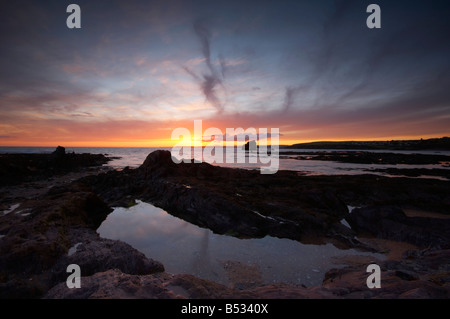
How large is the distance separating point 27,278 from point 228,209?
9663 millimetres

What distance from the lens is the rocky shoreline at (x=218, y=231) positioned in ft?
16.4

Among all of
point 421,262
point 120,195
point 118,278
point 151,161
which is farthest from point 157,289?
point 151,161

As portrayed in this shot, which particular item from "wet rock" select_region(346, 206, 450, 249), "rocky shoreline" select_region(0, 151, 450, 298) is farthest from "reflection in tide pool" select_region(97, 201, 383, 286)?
"wet rock" select_region(346, 206, 450, 249)

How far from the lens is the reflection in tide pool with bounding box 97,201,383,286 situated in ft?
25.5

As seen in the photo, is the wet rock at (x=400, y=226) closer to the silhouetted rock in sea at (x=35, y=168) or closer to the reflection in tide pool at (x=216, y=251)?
the reflection in tide pool at (x=216, y=251)

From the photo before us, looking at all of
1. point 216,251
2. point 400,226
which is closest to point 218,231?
point 216,251

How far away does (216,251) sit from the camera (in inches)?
376

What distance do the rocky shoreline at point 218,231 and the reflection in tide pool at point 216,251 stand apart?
2.38 feet

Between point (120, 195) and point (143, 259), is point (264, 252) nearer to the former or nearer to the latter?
point (143, 259)

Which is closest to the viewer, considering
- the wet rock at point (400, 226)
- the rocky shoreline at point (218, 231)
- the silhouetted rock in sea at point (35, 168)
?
the rocky shoreline at point (218, 231)

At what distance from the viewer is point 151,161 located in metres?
24.3

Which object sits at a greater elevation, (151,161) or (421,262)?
(151,161)

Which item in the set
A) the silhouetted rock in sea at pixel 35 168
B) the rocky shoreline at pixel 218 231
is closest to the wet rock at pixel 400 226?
the rocky shoreline at pixel 218 231
